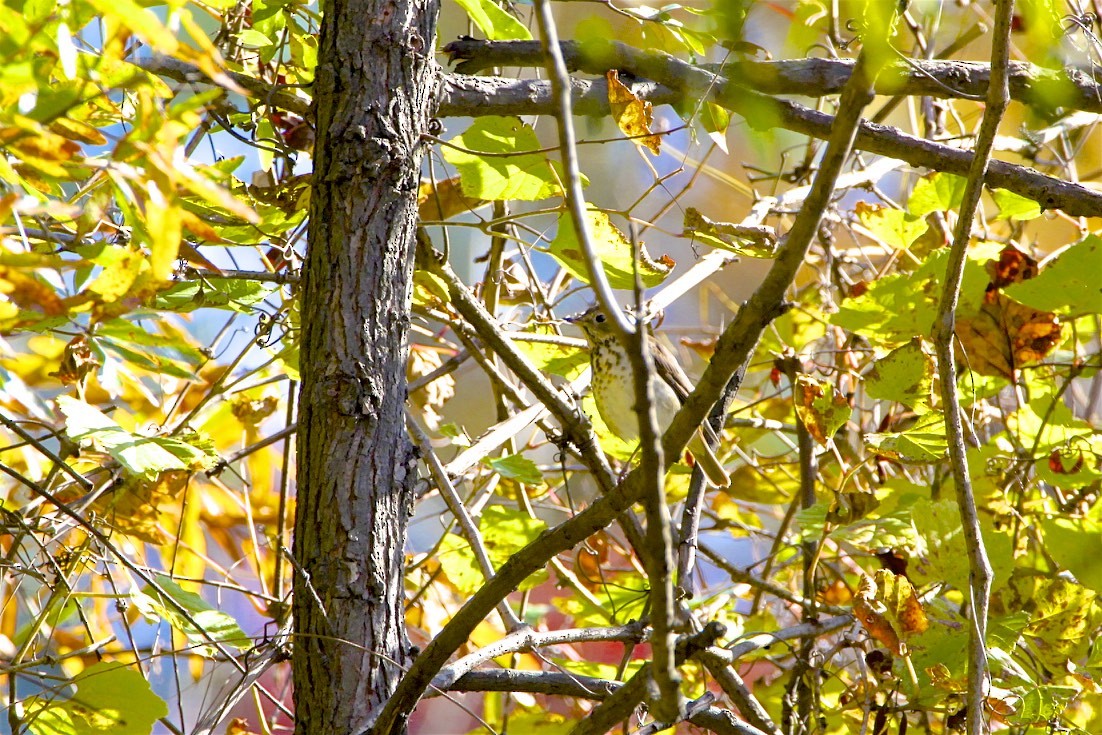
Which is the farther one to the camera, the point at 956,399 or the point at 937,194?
the point at 937,194

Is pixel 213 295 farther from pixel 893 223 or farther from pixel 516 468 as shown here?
pixel 893 223

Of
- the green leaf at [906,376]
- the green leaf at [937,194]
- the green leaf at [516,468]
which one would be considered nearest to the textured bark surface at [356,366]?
the green leaf at [516,468]

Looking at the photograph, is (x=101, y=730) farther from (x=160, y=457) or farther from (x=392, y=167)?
(x=392, y=167)

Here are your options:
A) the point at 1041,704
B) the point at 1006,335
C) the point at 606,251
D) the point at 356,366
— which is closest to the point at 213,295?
the point at 356,366

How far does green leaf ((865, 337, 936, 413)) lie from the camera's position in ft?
4.05

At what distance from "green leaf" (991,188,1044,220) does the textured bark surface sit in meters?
0.91

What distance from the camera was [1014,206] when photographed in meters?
1.44

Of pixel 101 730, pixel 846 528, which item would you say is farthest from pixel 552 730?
pixel 101 730

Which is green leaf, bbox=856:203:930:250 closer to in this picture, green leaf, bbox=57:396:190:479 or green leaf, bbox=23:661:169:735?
green leaf, bbox=57:396:190:479

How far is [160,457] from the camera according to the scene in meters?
1.03

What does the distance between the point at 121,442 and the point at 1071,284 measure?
112 cm

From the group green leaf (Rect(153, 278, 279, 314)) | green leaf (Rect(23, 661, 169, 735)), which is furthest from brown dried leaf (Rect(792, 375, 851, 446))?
green leaf (Rect(23, 661, 169, 735))

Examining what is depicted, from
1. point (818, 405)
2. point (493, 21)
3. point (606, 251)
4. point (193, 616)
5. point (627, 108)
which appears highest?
point (493, 21)

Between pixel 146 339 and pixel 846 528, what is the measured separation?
0.84 m
